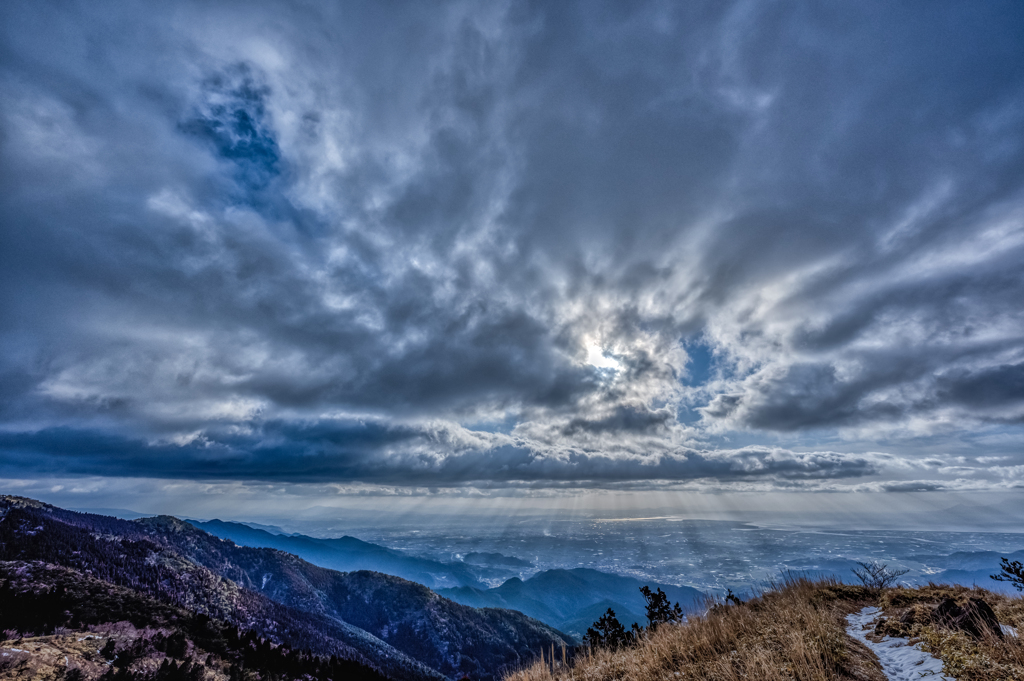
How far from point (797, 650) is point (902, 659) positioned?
3643 mm

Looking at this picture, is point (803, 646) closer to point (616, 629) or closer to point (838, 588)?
point (838, 588)

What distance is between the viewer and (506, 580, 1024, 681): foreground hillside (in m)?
6.89

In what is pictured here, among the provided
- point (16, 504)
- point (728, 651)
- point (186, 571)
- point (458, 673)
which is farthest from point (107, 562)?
point (728, 651)

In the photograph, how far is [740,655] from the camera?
799cm

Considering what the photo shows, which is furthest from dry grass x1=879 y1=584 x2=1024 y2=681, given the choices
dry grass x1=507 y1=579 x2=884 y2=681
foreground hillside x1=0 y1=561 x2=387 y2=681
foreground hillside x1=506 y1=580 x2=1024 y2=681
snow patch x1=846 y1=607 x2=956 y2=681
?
foreground hillside x1=0 y1=561 x2=387 y2=681

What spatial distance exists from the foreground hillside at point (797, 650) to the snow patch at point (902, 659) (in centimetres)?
7

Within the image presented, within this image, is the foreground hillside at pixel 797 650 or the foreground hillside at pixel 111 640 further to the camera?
the foreground hillside at pixel 111 640

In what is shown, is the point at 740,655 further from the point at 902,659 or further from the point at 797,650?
the point at 902,659

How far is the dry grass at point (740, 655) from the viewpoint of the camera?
23.1 feet

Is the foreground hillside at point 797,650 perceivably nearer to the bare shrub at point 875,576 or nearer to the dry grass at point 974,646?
the dry grass at point 974,646

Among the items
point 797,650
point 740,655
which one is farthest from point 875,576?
point 797,650

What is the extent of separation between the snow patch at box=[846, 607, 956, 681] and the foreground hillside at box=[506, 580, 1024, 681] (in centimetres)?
7

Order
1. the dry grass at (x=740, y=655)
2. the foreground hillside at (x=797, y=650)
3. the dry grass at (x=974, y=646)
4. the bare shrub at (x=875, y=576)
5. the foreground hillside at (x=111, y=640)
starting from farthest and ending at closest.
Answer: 1. the foreground hillside at (x=111, y=640)
2. the bare shrub at (x=875, y=576)
3. the dry grass at (x=740, y=655)
4. the foreground hillside at (x=797, y=650)
5. the dry grass at (x=974, y=646)

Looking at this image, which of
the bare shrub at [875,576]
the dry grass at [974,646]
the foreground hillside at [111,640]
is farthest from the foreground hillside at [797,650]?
the foreground hillside at [111,640]
